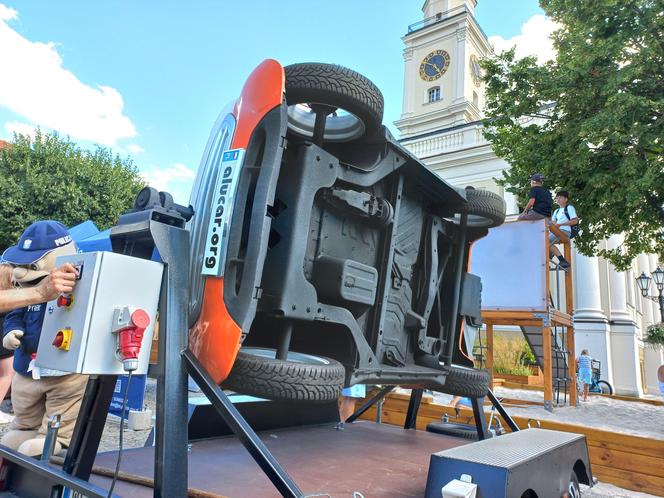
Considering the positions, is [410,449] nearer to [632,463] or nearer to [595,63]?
[632,463]

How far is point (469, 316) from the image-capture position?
13.0 feet

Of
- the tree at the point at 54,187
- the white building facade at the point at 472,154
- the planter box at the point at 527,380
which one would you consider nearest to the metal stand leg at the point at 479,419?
the planter box at the point at 527,380

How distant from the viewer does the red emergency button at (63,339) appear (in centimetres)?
166

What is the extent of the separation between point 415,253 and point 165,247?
2025 mm

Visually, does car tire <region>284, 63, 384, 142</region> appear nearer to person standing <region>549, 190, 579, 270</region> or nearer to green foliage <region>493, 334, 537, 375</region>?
person standing <region>549, 190, 579, 270</region>

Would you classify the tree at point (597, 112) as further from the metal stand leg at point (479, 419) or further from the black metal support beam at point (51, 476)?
the black metal support beam at point (51, 476)

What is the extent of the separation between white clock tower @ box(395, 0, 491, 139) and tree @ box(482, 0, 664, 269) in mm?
20908

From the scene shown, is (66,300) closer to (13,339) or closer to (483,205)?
(13,339)

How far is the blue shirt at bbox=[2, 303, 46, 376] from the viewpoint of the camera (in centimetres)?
276

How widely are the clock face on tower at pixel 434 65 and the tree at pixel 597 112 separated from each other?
2433 centimetres

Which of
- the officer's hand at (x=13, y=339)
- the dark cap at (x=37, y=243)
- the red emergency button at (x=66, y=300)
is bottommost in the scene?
the officer's hand at (x=13, y=339)

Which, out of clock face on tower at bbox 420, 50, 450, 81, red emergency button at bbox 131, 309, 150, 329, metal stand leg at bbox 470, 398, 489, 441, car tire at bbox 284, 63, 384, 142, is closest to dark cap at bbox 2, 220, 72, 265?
red emergency button at bbox 131, 309, 150, 329

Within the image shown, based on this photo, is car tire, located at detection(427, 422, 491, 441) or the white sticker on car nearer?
the white sticker on car

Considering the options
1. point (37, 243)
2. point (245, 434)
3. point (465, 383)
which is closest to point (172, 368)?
point (245, 434)
